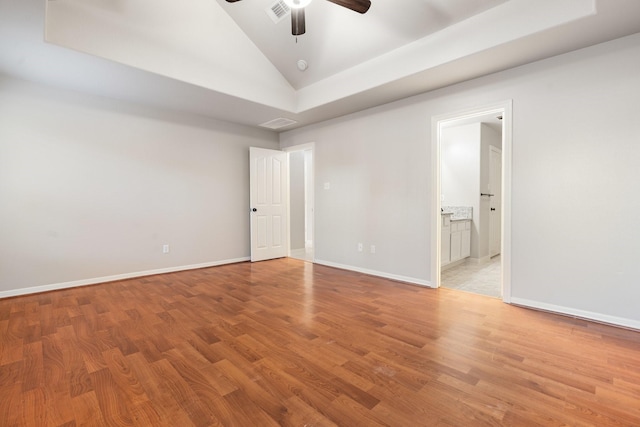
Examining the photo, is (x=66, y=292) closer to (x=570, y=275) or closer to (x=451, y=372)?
(x=451, y=372)

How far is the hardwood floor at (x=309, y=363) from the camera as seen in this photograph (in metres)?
1.49

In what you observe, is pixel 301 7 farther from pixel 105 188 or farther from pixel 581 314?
pixel 581 314

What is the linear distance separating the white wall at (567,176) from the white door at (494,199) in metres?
2.76

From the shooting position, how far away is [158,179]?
4383mm

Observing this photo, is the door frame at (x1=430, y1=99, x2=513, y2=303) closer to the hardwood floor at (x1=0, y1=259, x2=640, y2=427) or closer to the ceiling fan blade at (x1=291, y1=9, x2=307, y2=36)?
the hardwood floor at (x1=0, y1=259, x2=640, y2=427)

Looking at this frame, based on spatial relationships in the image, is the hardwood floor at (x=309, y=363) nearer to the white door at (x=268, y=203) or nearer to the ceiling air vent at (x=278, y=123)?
the white door at (x=268, y=203)

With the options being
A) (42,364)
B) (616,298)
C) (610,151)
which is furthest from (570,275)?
(42,364)

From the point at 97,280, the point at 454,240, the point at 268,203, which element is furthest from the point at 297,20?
the point at 97,280

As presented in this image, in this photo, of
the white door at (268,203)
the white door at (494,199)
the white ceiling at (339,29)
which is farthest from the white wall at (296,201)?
the white door at (494,199)

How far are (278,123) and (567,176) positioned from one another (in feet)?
13.5

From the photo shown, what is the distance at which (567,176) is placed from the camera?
2746 millimetres

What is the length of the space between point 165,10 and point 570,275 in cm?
498

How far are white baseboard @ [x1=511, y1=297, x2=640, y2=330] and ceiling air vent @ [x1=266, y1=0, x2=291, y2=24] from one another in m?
3.85

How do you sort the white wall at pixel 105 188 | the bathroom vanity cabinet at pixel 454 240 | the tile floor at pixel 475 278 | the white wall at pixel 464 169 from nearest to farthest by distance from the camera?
1. the white wall at pixel 105 188
2. the tile floor at pixel 475 278
3. the bathroom vanity cabinet at pixel 454 240
4. the white wall at pixel 464 169
